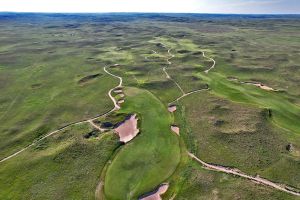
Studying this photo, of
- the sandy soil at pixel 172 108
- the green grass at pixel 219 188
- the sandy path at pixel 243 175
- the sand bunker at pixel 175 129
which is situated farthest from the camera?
the sandy soil at pixel 172 108

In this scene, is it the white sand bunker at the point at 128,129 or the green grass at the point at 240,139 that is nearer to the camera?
the green grass at the point at 240,139

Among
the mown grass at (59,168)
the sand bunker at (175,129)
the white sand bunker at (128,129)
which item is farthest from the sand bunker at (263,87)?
the mown grass at (59,168)

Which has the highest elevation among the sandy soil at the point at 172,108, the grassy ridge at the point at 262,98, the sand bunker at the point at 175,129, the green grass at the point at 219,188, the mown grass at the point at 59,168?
the grassy ridge at the point at 262,98

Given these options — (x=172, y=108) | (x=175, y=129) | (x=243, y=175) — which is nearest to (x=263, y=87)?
(x=172, y=108)

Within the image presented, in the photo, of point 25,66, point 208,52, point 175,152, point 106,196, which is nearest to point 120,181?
point 106,196

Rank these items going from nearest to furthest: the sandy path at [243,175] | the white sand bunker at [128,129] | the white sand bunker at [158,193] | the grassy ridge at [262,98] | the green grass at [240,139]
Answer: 1. the white sand bunker at [158,193]
2. the sandy path at [243,175]
3. the green grass at [240,139]
4. the white sand bunker at [128,129]
5. the grassy ridge at [262,98]

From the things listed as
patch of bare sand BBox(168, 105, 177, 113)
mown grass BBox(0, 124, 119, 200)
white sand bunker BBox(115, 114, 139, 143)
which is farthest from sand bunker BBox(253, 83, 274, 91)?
mown grass BBox(0, 124, 119, 200)

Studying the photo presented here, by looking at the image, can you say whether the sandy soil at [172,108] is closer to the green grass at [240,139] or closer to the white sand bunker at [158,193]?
the green grass at [240,139]

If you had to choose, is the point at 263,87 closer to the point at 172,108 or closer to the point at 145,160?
the point at 172,108

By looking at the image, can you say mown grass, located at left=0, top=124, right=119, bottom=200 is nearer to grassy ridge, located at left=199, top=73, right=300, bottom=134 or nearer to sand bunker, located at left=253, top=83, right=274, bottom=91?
grassy ridge, located at left=199, top=73, right=300, bottom=134

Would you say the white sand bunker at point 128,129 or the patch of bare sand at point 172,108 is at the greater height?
the patch of bare sand at point 172,108
